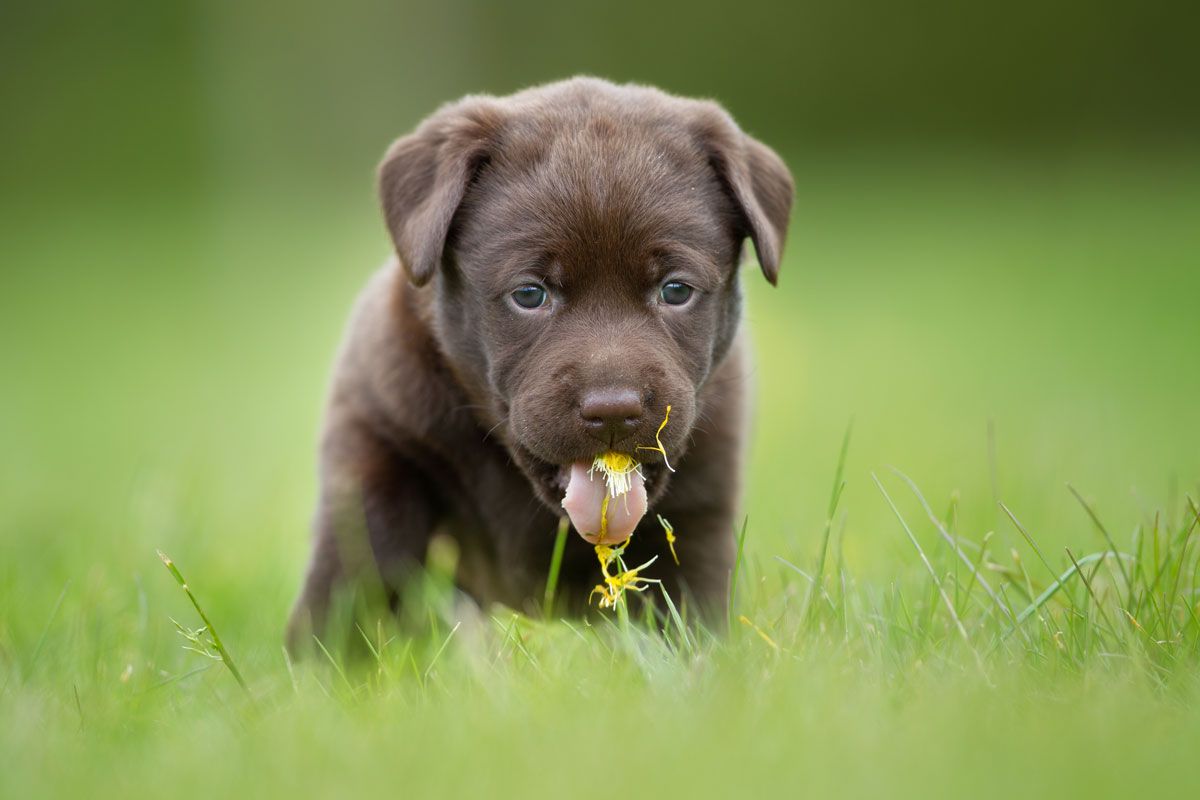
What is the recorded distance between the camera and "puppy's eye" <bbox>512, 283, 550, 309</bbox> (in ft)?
10.6

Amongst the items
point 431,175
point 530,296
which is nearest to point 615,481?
point 530,296

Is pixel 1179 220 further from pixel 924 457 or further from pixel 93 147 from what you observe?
pixel 93 147

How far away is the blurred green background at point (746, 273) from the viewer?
16.8 ft

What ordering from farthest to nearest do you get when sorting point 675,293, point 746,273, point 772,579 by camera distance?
point 746,273
point 772,579
point 675,293

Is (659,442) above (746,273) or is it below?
above

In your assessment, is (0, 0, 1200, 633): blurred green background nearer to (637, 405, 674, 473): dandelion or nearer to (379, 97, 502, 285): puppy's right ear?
(637, 405, 674, 473): dandelion

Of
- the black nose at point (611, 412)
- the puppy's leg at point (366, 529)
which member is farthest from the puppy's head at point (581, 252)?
the puppy's leg at point (366, 529)

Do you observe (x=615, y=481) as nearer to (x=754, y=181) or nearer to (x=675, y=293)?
(x=675, y=293)

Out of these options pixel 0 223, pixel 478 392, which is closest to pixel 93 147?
pixel 0 223

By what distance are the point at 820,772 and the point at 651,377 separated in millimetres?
1208

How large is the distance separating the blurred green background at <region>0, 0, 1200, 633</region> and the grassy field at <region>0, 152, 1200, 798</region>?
0.05 metres

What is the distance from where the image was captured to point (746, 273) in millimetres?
5312

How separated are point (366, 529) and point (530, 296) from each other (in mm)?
767

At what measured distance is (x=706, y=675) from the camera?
2.47 metres
